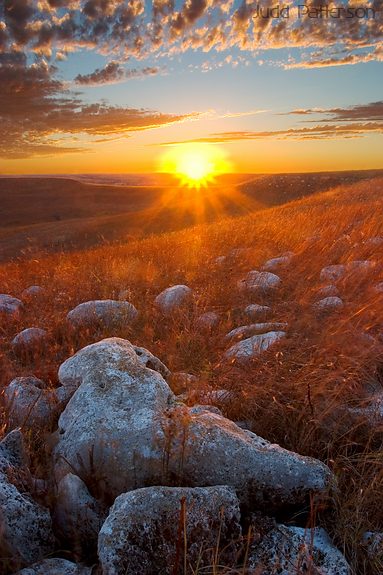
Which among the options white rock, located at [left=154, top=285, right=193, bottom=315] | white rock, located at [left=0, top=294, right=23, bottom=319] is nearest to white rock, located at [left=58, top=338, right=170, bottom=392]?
white rock, located at [left=154, top=285, right=193, bottom=315]

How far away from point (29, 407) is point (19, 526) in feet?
4.17

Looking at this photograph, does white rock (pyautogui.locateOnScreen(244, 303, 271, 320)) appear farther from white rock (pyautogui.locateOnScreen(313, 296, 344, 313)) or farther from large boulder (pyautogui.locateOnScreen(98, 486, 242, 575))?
large boulder (pyautogui.locateOnScreen(98, 486, 242, 575))

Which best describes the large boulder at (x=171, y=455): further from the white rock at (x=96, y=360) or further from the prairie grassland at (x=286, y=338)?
the white rock at (x=96, y=360)

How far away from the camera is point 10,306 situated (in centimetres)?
700

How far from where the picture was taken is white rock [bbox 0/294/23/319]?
6716mm

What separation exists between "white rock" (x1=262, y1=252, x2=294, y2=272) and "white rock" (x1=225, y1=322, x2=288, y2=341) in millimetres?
2436

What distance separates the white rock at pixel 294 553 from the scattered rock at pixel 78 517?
83 cm

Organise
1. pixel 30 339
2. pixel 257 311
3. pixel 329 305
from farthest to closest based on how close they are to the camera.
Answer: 1. pixel 257 311
2. pixel 30 339
3. pixel 329 305

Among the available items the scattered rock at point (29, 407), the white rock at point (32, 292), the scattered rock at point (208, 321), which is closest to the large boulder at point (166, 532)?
the scattered rock at point (29, 407)

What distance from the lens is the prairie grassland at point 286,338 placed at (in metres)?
2.81

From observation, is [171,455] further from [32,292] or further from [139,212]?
[139,212]

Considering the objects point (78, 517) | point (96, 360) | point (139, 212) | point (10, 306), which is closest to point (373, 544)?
point (78, 517)

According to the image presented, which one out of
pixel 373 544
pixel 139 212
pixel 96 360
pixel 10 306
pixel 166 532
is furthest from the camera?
pixel 139 212

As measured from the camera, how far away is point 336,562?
80.6 inches
